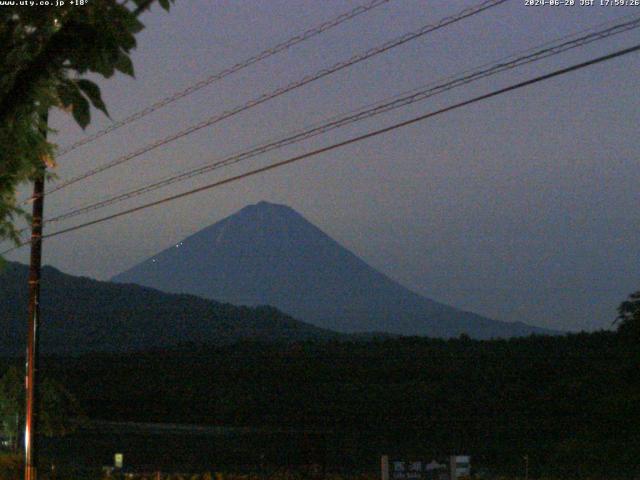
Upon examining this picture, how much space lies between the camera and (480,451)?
137 ft

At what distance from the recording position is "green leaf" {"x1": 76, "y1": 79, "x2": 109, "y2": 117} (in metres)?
7.03

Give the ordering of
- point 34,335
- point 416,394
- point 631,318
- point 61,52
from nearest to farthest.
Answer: point 61,52 → point 34,335 → point 631,318 → point 416,394

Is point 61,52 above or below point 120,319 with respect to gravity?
below

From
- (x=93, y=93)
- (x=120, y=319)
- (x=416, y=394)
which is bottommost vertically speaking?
(x=416, y=394)

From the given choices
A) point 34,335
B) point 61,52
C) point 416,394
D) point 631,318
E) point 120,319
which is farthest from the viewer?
point 120,319

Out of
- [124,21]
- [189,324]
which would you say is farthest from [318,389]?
[189,324]

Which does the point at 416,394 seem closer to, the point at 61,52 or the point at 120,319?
the point at 61,52

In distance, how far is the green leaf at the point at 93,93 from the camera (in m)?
7.03

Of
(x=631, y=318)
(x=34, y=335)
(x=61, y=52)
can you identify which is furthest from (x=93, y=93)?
(x=631, y=318)

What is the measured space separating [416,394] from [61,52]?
60327mm

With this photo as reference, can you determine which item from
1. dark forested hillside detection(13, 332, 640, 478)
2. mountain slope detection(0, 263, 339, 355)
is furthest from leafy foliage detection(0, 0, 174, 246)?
mountain slope detection(0, 263, 339, 355)

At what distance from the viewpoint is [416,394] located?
216 feet

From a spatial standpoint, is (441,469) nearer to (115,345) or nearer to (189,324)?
(115,345)

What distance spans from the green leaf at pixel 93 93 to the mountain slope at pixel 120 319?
124288 millimetres
